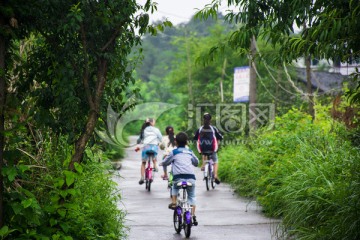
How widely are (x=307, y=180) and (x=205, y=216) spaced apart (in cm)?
294

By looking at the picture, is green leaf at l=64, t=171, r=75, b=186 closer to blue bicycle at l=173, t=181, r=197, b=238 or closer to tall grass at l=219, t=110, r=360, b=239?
tall grass at l=219, t=110, r=360, b=239

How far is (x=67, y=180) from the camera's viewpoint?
733cm

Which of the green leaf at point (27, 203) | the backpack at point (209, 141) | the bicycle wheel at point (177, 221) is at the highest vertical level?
the backpack at point (209, 141)

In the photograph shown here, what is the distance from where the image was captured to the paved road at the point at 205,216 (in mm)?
10672

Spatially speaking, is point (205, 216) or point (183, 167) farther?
point (205, 216)

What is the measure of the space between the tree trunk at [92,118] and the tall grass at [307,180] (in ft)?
10.1

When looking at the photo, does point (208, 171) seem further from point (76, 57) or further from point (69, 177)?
point (69, 177)

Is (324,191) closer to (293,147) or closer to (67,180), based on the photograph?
(67,180)

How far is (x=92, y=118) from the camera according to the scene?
769 cm

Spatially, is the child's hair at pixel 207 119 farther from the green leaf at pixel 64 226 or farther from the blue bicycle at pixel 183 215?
the green leaf at pixel 64 226

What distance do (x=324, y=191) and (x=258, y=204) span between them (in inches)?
174
